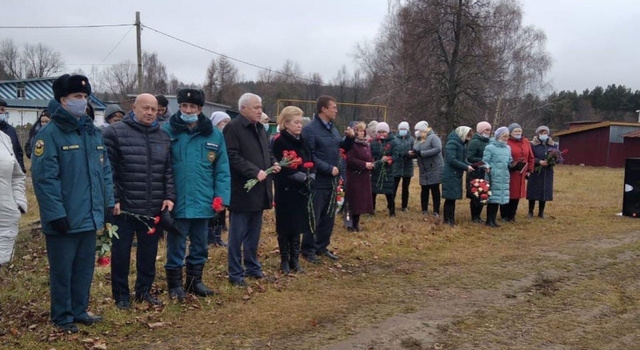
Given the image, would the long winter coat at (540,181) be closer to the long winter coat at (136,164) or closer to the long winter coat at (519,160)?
the long winter coat at (519,160)

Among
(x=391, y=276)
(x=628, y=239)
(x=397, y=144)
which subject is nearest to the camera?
(x=391, y=276)

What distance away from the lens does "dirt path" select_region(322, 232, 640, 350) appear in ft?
14.8

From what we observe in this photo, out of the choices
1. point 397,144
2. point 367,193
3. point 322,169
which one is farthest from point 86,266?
point 397,144

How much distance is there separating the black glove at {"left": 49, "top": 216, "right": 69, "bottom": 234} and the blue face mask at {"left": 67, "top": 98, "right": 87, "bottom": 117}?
0.84 m

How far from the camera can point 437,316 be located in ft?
17.1

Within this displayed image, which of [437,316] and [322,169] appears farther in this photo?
[322,169]

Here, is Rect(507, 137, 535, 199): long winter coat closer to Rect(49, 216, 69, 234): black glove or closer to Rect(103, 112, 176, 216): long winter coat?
Rect(103, 112, 176, 216): long winter coat

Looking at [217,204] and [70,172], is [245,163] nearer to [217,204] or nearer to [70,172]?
[217,204]

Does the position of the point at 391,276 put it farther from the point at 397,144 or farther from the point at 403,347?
the point at 397,144

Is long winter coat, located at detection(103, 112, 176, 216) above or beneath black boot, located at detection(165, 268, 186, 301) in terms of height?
above

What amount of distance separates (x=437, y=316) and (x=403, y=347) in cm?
89

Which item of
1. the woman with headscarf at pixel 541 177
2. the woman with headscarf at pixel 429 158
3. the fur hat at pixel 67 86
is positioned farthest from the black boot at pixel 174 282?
the woman with headscarf at pixel 541 177

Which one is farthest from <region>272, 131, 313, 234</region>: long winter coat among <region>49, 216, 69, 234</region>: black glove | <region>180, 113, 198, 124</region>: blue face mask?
<region>49, 216, 69, 234</region>: black glove

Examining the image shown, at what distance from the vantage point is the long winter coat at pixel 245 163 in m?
5.91
